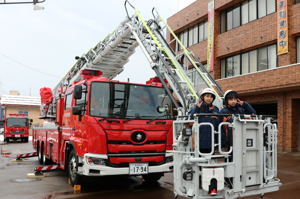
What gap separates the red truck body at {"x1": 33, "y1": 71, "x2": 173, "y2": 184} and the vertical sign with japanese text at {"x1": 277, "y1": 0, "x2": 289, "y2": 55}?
10547 millimetres

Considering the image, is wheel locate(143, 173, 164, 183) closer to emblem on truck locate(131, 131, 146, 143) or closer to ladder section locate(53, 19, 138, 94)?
emblem on truck locate(131, 131, 146, 143)

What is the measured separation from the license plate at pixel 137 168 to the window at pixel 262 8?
13.7 meters

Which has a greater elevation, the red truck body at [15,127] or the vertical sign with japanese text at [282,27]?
the vertical sign with japanese text at [282,27]

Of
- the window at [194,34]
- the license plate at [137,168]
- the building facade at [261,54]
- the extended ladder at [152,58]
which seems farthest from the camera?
the window at [194,34]

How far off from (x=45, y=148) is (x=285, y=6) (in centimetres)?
1294

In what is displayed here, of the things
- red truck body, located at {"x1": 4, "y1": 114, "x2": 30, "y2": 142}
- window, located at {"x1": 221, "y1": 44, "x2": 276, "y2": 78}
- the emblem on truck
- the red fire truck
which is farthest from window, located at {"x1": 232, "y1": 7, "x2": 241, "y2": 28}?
red truck body, located at {"x1": 4, "y1": 114, "x2": 30, "y2": 142}

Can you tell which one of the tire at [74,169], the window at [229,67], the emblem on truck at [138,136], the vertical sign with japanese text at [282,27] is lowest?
the tire at [74,169]

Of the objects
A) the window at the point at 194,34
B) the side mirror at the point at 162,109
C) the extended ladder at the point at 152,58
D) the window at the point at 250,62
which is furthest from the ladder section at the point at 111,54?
the window at the point at 194,34

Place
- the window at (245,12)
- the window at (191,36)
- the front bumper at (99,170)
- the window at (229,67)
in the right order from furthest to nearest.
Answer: the window at (191,36) → the window at (229,67) → the window at (245,12) → the front bumper at (99,170)

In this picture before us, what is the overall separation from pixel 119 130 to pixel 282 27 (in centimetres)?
1238

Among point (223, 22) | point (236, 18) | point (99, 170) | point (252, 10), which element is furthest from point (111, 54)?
point (223, 22)

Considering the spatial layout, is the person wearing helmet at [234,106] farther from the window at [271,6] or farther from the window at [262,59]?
the window at [271,6]

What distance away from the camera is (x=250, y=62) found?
1789 cm

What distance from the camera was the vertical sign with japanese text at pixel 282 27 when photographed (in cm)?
1519
